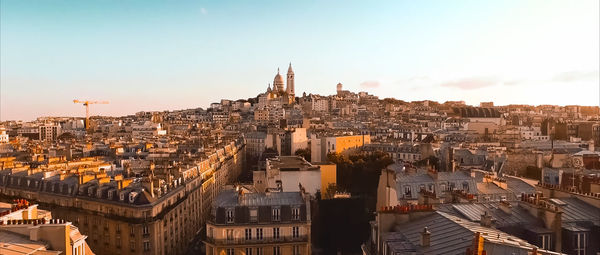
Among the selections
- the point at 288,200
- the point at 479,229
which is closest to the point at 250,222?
the point at 288,200

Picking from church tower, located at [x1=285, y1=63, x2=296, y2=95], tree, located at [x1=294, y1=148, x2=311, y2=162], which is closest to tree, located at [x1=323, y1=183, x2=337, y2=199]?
tree, located at [x1=294, y1=148, x2=311, y2=162]

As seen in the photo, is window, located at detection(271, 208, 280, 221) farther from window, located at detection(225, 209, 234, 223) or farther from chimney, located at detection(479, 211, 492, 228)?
chimney, located at detection(479, 211, 492, 228)

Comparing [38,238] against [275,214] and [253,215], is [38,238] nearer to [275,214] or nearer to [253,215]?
[253,215]

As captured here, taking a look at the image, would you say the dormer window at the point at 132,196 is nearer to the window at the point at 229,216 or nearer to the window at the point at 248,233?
the window at the point at 229,216

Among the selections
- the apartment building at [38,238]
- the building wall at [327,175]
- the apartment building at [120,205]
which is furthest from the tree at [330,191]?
the apartment building at [38,238]

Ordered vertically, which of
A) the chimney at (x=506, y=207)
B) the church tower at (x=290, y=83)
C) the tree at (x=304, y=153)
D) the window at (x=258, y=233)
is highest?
the church tower at (x=290, y=83)

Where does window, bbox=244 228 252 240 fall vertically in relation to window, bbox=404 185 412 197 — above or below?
below


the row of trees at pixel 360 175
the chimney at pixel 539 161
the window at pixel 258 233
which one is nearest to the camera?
the window at pixel 258 233

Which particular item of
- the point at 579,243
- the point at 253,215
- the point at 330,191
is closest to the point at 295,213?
the point at 253,215
